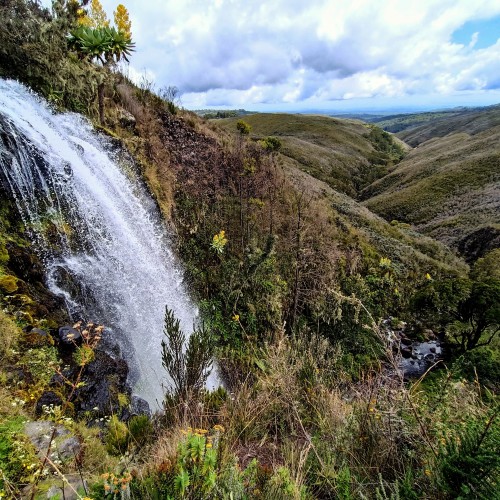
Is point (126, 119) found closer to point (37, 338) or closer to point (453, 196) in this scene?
point (37, 338)

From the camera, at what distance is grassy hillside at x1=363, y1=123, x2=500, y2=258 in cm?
3138

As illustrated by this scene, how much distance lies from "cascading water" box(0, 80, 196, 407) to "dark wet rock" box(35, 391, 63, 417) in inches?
74.4

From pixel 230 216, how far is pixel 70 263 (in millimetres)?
6709

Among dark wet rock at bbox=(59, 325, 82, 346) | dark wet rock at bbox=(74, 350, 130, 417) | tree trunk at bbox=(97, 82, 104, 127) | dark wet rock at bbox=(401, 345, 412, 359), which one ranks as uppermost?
tree trunk at bbox=(97, 82, 104, 127)

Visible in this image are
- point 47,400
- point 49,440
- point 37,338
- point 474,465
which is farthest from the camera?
point 37,338

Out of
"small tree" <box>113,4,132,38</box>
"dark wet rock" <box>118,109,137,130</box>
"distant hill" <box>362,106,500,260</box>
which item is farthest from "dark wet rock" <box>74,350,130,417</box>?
"distant hill" <box>362,106,500,260</box>

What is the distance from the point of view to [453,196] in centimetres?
4372

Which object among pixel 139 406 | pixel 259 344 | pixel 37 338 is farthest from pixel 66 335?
pixel 259 344

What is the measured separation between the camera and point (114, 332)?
7.09 m

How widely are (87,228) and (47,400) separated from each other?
4070 mm

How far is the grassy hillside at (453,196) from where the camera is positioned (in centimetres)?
3138

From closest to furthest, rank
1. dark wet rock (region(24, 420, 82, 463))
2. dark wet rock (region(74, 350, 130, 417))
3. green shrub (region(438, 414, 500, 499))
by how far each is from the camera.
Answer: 1. green shrub (region(438, 414, 500, 499))
2. dark wet rock (region(24, 420, 82, 463))
3. dark wet rock (region(74, 350, 130, 417))

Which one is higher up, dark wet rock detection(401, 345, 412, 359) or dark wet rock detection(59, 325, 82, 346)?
dark wet rock detection(59, 325, 82, 346)

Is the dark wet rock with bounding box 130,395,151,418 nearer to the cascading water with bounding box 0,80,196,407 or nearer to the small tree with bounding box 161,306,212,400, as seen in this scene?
the cascading water with bounding box 0,80,196,407
